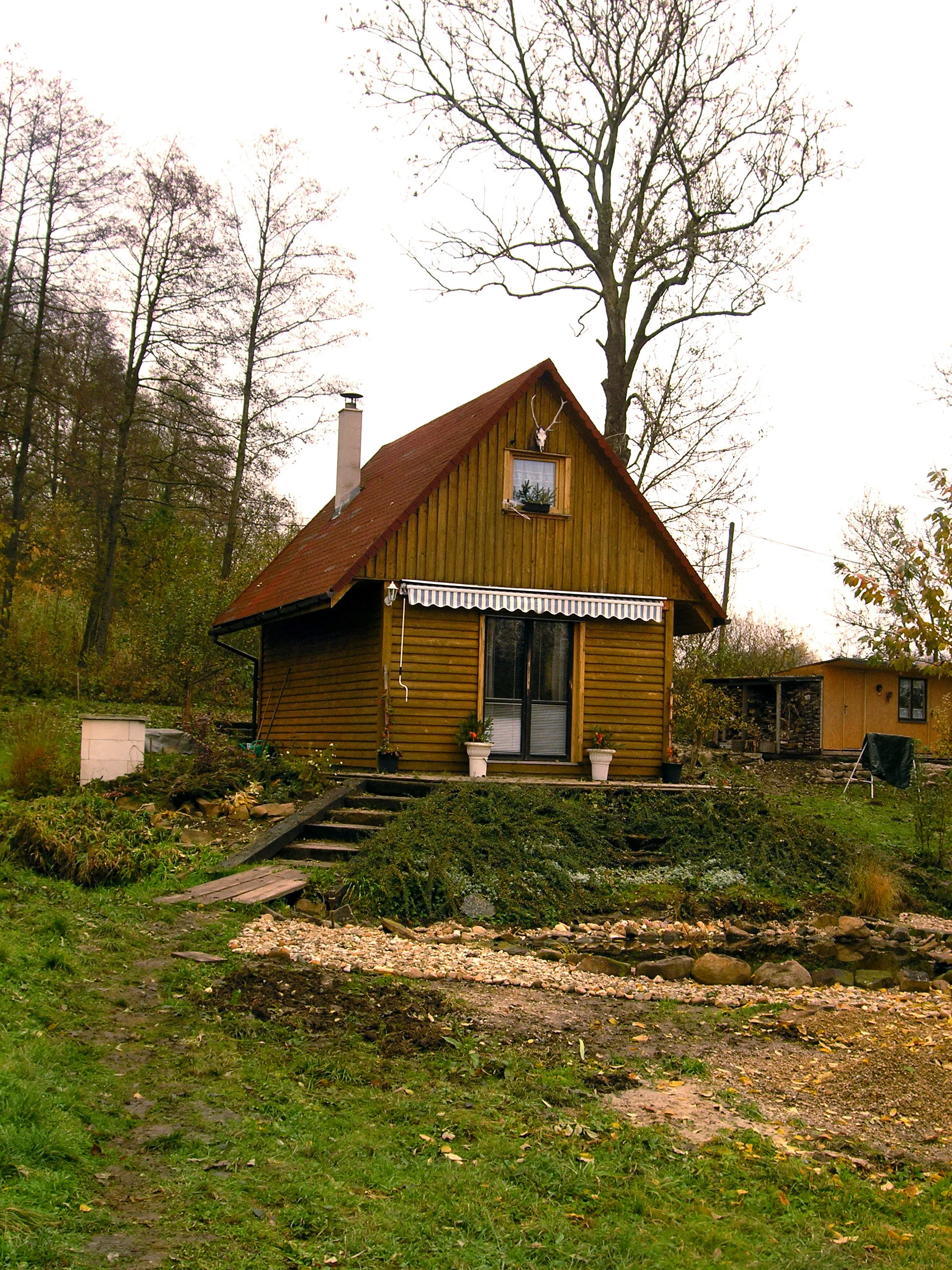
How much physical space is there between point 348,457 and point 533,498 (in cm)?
481

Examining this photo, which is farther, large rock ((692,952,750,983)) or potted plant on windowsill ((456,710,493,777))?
potted plant on windowsill ((456,710,493,777))

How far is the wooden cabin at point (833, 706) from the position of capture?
27531 millimetres

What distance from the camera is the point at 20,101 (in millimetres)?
24359

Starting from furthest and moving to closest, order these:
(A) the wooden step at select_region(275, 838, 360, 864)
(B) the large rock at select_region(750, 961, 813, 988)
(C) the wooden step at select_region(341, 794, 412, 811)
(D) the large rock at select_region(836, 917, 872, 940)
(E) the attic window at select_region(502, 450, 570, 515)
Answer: (E) the attic window at select_region(502, 450, 570, 515), (C) the wooden step at select_region(341, 794, 412, 811), (A) the wooden step at select_region(275, 838, 360, 864), (D) the large rock at select_region(836, 917, 872, 940), (B) the large rock at select_region(750, 961, 813, 988)

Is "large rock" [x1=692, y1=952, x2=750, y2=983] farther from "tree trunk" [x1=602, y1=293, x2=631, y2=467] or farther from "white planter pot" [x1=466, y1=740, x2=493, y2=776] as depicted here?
"tree trunk" [x1=602, y1=293, x2=631, y2=467]

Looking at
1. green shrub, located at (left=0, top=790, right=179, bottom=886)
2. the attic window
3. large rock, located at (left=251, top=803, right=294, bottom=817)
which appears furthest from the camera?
the attic window

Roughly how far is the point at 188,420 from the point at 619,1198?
2495cm

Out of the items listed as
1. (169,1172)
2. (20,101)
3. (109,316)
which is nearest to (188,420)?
(109,316)

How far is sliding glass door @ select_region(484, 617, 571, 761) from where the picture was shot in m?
15.9

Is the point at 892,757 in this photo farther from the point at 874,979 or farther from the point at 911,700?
the point at 874,979

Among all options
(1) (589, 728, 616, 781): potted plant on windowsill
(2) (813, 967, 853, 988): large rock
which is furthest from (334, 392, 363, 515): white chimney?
(2) (813, 967, 853, 988): large rock

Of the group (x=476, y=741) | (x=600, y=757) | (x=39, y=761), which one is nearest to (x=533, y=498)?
(x=476, y=741)

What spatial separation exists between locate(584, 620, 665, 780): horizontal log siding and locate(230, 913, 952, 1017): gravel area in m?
7.52

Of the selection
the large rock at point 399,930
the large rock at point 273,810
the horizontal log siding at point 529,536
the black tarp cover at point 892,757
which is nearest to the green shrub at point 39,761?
the large rock at point 273,810
